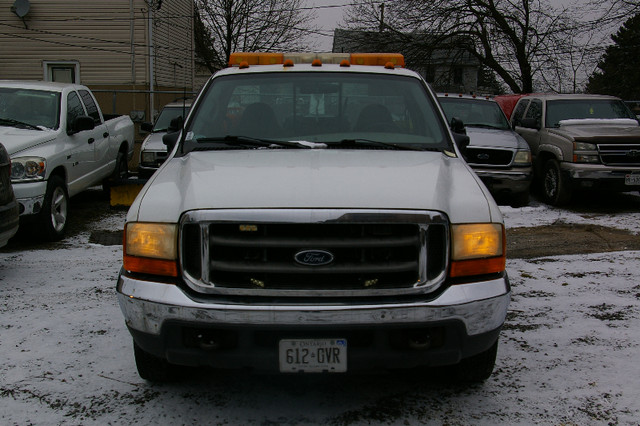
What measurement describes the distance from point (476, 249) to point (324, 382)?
4.09 ft

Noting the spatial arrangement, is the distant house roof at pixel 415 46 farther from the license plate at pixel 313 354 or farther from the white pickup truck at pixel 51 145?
the license plate at pixel 313 354

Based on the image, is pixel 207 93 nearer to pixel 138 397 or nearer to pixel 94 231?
pixel 138 397

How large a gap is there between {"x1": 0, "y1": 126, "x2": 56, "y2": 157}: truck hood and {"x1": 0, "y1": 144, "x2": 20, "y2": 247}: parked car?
125 centimetres

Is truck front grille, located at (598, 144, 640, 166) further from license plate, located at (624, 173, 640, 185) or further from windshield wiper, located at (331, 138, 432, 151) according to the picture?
windshield wiper, located at (331, 138, 432, 151)

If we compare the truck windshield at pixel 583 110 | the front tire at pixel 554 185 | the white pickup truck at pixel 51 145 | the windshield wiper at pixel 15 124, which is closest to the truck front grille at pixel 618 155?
the front tire at pixel 554 185

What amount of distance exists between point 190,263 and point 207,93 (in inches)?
73.7

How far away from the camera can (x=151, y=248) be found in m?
2.96

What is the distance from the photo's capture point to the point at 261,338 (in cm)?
285

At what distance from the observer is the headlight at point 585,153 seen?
9.63m

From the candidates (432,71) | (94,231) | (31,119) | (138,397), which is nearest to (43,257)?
(94,231)

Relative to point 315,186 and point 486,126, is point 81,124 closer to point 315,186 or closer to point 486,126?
point 315,186

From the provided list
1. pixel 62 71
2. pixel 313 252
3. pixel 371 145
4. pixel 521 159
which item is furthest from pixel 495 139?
pixel 62 71

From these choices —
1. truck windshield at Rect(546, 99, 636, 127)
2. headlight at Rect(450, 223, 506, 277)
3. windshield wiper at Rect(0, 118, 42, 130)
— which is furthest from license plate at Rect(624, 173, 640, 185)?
windshield wiper at Rect(0, 118, 42, 130)

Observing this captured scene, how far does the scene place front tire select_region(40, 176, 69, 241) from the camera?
707 centimetres
